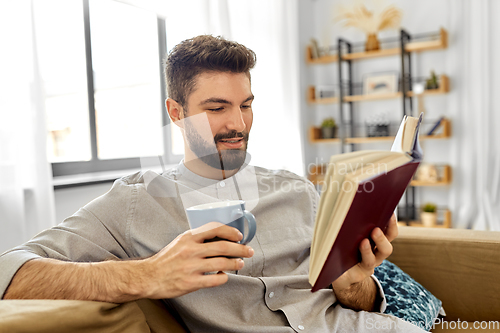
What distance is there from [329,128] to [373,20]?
3.21 ft

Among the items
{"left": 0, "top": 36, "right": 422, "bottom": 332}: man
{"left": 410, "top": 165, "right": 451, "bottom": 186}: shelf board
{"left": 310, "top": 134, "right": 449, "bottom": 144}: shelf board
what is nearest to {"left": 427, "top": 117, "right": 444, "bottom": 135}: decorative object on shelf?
{"left": 310, "top": 134, "right": 449, "bottom": 144}: shelf board

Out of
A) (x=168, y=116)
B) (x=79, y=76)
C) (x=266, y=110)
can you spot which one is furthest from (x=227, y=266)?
(x=266, y=110)

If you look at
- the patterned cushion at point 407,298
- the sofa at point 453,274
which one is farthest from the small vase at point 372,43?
the patterned cushion at point 407,298

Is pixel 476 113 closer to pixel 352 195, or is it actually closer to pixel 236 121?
pixel 236 121

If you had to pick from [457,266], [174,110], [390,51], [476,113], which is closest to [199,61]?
[174,110]

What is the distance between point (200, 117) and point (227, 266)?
27 centimetres

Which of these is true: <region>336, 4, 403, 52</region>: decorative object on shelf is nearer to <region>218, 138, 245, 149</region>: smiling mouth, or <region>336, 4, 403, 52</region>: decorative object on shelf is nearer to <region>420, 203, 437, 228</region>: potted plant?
<region>420, 203, 437, 228</region>: potted plant

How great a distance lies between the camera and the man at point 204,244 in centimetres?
66

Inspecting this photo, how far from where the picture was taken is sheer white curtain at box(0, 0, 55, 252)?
60.0 inches

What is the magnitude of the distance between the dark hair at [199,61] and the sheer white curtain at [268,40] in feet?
4.82

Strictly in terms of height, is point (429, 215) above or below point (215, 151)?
below

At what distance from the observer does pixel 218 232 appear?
587 millimetres

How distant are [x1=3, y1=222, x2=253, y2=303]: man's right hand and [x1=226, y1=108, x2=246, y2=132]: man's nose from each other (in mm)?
244

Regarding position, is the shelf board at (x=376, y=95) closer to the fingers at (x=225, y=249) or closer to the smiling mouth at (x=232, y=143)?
the smiling mouth at (x=232, y=143)
